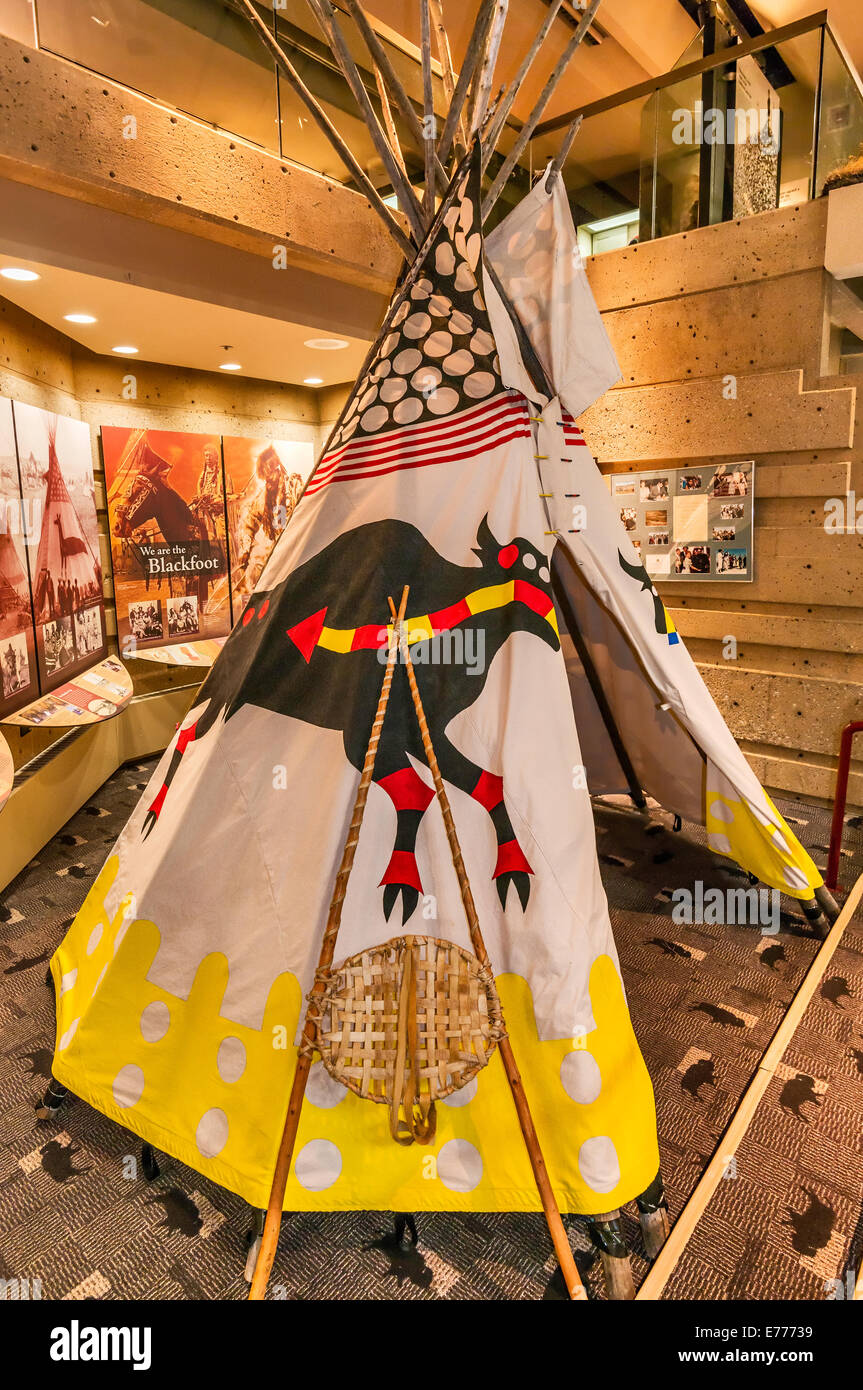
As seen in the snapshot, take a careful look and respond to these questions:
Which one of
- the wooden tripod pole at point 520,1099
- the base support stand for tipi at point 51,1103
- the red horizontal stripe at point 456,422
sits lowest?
the base support stand for tipi at point 51,1103

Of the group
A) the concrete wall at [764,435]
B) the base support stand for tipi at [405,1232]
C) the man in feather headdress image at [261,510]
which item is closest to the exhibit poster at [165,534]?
the man in feather headdress image at [261,510]

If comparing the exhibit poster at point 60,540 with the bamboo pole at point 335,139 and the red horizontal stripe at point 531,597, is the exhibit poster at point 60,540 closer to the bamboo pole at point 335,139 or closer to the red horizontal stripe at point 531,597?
the bamboo pole at point 335,139

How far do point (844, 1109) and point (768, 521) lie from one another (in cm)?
300

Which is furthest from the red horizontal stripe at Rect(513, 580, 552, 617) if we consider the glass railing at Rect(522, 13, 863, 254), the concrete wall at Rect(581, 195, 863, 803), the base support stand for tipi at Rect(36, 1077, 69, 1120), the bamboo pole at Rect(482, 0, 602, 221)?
the glass railing at Rect(522, 13, 863, 254)

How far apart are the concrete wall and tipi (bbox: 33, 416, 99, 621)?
3.02 m

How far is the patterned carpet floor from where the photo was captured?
5.32 ft

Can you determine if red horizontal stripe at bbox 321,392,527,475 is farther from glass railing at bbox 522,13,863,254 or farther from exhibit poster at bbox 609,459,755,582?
glass railing at bbox 522,13,863,254

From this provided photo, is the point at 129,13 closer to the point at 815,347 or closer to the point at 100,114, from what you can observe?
the point at 100,114

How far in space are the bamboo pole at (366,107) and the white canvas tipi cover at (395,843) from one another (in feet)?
0.63

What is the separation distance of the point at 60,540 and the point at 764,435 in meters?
3.65

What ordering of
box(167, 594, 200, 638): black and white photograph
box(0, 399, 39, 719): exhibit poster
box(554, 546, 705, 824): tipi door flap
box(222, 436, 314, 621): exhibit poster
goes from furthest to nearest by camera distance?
box(222, 436, 314, 621): exhibit poster
box(167, 594, 200, 638): black and white photograph
box(0, 399, 39, 719): exhibit poster
box(554, 546, 705, 824): tipi door flap

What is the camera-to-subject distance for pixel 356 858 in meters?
1.76

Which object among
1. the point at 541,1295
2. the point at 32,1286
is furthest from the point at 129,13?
the point at 541,1295

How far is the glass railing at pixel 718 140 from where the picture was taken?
3820mm
